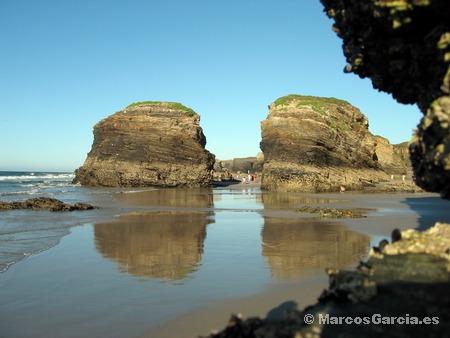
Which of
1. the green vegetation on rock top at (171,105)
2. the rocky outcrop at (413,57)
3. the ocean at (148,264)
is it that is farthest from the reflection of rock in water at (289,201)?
the green vegetation on rock top at (171,105)

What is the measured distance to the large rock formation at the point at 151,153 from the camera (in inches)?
1927

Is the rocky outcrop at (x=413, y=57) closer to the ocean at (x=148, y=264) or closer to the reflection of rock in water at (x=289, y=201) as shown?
the ocean at (x=148, y=264)

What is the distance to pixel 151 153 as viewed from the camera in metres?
49.5

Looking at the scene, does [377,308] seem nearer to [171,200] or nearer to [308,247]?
[308,247]

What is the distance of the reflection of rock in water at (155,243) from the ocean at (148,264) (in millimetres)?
32

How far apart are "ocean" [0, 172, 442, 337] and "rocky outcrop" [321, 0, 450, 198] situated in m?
3.62

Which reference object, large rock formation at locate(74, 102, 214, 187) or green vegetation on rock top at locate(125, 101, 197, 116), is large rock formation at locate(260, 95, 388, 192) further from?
green vegetation on rock top at locate(125, 101, 197, 116)

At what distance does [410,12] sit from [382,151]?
69.5 m

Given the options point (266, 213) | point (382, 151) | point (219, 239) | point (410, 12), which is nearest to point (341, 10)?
point (410, 12)

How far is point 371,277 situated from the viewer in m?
4.25

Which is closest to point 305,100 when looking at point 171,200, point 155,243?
point 171,200

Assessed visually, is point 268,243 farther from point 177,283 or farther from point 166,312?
point 166,312

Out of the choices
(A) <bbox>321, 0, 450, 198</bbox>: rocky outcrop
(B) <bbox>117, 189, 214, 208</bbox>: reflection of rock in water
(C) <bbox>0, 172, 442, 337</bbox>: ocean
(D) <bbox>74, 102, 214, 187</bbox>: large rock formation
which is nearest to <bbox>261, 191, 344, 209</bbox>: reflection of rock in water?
(B) <bbox>117, 189, 214, 208</bbox>: reflection of rock in water

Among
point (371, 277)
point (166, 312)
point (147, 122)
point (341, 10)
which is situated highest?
point (147, 122)
